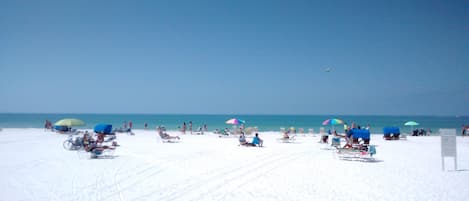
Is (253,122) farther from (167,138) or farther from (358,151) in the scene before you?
(358,151)

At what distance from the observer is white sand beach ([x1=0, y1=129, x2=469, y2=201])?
609 centimetres

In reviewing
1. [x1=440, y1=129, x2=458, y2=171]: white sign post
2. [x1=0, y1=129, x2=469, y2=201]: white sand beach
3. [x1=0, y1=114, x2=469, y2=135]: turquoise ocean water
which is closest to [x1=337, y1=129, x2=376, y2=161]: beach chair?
[x1=0, y1=129, x2=469, y2=201]: white sand beach

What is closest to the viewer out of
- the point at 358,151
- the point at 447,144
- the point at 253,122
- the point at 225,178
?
the point at 225,178

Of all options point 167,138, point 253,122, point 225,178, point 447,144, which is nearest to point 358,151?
point 447,144

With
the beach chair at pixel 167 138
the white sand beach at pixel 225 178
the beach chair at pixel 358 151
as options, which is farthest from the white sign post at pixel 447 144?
the beach chair at pixel 167 138

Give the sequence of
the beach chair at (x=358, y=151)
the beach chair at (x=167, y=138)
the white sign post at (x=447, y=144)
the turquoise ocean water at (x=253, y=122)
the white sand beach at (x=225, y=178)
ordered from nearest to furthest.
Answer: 1. the white sand beach at (x=225, y=178)
2. the white sign post at (x=447, y=144)
3. the beach chair at (x=358, y=151)
4. the beach chair at (x=167, y=138)
5. the turquoise ocean water at (x=253, y=122)

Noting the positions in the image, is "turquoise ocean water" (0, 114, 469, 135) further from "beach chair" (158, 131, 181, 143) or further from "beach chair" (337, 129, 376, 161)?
"beach chair" (337, 129, 376, 161)

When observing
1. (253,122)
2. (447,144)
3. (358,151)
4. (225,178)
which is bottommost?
(253,122)

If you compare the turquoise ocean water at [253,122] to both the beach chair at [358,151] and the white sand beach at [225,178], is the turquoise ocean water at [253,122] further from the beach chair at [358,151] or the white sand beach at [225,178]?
the white sand beach at [225,178]

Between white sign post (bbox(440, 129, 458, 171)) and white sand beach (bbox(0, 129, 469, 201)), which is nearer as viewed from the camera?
white sand beach (bbox(0, 129, 469, 201))

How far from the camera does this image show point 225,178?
7590 millimetres

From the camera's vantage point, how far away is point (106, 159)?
34.7ft

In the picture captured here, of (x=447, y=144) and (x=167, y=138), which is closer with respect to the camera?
(x=447, y=144)

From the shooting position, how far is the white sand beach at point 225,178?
240 inches
